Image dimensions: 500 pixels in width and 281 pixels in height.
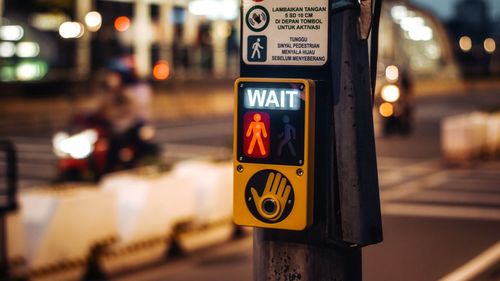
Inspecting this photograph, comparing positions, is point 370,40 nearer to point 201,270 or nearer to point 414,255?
point 201,270

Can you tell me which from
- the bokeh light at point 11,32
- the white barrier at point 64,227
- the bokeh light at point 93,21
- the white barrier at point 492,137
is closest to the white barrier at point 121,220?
the white barrier at point 64,227

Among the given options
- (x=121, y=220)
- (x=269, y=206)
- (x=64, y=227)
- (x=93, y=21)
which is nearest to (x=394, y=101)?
(x=93, y=21)

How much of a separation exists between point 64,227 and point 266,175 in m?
A: 5.98

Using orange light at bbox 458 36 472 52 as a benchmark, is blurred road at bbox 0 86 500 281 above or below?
below

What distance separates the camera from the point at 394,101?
27.6 metres

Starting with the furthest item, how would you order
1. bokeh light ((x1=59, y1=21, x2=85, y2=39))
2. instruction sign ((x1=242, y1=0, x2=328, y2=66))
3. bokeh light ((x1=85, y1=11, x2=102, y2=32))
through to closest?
bokeh light ((x1=59, y1=21, x2=85, y2=39)), bokeh light ((x1=85, y1=11, x2=102, y2=32)), instruction sign ((x1=242, y1=0, x2=328, y2=66))

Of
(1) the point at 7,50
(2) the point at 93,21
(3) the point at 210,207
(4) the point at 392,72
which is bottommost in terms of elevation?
(3) the point at 210,207

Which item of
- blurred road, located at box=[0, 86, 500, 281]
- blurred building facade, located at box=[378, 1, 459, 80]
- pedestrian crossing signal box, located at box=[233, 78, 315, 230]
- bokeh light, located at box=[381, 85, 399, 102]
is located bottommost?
blurred road, located at box=[0, 86, 500, 281]

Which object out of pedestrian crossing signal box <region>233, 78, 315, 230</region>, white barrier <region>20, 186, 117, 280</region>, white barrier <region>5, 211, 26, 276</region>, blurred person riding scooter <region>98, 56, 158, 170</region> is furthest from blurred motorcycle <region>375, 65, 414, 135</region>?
pedestrian crossing signal box <region>233, 78, 315, 230</region>

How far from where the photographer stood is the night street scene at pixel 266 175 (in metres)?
3.60

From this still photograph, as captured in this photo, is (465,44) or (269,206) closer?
(269,206)

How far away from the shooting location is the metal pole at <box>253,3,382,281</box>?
11.8 feet

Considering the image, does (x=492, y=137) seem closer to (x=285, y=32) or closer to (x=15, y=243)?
(x=15, y=243)

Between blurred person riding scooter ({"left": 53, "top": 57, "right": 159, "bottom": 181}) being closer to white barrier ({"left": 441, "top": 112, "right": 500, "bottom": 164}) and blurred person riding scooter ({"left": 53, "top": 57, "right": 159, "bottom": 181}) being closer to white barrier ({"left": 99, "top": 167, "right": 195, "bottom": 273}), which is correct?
white barrier ({"left": 99, "top": 167, "right": 195, "bottom": 273})
